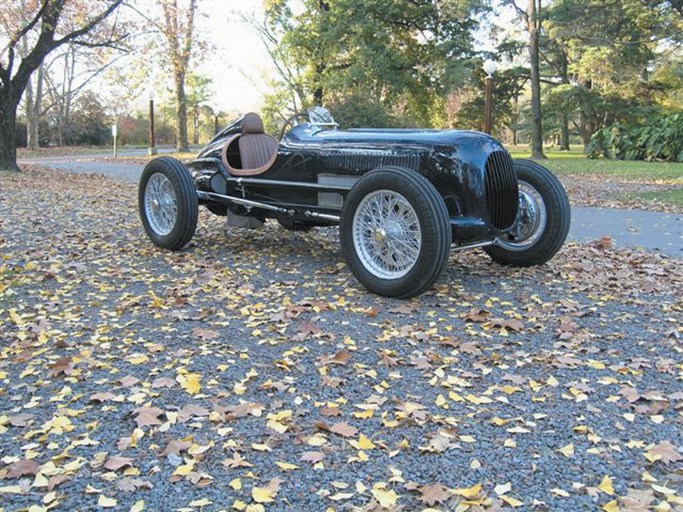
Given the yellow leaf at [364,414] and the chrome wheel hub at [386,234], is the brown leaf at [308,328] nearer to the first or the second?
the chrome wheel hub at [386,234]

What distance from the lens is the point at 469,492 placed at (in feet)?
7.73

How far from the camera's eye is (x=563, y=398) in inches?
126

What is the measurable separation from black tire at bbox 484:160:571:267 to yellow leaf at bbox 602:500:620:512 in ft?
11.9

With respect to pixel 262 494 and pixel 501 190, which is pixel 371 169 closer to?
pixel 501 190

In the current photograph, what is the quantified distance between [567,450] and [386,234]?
2.51m

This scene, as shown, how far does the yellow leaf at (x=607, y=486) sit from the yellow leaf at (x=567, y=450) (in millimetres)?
209

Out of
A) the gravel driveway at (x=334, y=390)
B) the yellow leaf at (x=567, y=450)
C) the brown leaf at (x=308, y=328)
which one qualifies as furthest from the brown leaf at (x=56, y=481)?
the yellow leaf at (x=567, y=450)

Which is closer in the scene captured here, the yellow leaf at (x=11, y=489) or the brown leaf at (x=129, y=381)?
the yellow leaf at (x=11, y=489)

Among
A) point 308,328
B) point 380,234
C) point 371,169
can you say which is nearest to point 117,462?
point 308,328

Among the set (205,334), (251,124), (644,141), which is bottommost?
(205,334)

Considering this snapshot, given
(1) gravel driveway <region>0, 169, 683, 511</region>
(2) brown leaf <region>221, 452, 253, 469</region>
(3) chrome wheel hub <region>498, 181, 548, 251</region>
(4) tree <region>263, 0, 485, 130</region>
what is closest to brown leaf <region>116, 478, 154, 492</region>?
(1) gravel driveway <region>0, 169, 683, 511</region>

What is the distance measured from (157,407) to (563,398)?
2.06 meters

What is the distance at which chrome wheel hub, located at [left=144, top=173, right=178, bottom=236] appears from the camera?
22.3ft

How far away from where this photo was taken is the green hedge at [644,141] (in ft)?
81.4
